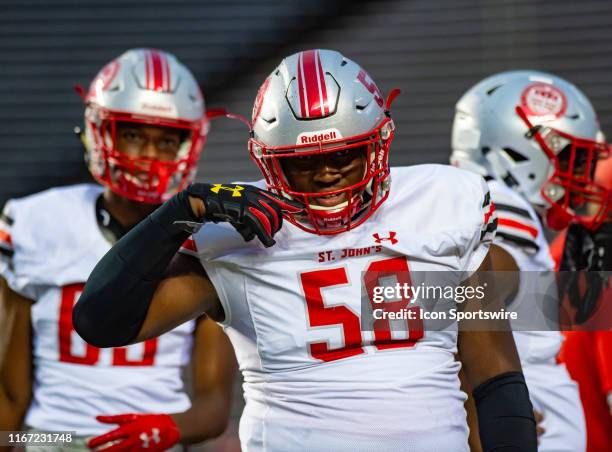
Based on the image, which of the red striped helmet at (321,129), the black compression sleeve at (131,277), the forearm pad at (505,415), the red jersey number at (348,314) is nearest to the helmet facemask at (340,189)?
the red striped helmet at (321,129)

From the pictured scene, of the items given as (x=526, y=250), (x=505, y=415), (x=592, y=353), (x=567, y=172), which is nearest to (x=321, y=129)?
(x=505, y=415)

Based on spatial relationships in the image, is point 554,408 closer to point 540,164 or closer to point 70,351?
point 540,164

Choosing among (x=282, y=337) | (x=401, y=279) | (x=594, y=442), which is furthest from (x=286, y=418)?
(x=594, y=442)

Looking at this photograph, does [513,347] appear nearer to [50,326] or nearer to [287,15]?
[50,326]

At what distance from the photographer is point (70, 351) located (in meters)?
3.11

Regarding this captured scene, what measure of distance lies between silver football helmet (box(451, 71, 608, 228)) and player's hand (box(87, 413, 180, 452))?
1.42 metres

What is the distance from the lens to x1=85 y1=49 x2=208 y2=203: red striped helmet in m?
3.28

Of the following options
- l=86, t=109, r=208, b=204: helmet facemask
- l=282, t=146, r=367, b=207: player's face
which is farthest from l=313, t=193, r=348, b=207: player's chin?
l=86, t=109, r=208, b=204: helmet facemask

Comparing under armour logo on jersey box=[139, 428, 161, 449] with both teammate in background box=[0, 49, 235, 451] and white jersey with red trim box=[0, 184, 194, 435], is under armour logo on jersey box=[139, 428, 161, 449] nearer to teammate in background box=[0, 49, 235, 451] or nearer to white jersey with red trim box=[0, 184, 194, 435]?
teammate in background box=[0, 49, 235, 451]

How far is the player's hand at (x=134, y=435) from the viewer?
8.75 ft

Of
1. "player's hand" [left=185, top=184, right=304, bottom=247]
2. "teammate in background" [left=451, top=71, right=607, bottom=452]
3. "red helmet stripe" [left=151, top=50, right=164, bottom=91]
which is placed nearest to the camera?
"player's hand" [left=185, top=184, right=304, bottom=247]

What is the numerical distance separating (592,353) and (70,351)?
5.55 ft

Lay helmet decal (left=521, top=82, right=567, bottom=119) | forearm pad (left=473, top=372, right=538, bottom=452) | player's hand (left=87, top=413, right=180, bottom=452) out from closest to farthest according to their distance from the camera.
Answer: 1. forearm pad (left=473, top=372, right=538, bottom=452)
2. player's hand (left=87, top=413, right=180, bottom=452)
3. helmet decal (left=521, top=82, right=567, bottom=119)

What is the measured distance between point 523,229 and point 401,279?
2.62 ft
